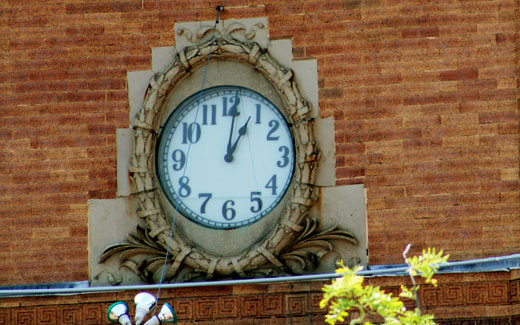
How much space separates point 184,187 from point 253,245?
2.71ft

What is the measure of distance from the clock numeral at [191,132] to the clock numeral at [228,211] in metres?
0.63

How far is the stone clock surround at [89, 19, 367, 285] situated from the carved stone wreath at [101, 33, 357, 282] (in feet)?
0.28

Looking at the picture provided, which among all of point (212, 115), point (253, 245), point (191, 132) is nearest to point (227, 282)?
point (253, 245)

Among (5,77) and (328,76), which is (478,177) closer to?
(328,76)

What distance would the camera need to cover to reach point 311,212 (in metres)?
13.9

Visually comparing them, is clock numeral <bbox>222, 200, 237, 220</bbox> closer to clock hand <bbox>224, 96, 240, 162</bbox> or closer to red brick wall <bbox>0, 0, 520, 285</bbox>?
clock hand <bbox>224, 96, 240, 162</bbox>

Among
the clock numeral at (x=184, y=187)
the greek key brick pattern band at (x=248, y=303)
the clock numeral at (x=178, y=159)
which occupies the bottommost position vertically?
the greek key brick pattern band at (x=248, y=303)

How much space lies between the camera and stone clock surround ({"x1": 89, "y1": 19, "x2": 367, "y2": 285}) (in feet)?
45.5

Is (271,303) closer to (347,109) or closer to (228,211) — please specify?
→ (228,211)

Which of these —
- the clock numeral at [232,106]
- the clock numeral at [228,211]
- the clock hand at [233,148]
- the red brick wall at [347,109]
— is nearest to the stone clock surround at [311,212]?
the red brick wall at [347,109]

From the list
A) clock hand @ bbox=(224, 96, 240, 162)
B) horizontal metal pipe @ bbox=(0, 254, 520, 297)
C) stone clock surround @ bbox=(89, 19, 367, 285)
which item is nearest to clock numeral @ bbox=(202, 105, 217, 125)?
clock hand @ bbox=(224, 96, 240, 162)

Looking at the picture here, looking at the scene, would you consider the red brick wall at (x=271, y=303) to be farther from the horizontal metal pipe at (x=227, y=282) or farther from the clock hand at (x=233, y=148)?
the clock hand at (x=233, y=148)

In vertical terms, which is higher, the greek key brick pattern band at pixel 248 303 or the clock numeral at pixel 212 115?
the clock numeral at pixel 212 115

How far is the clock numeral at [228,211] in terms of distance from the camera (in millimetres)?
14070
